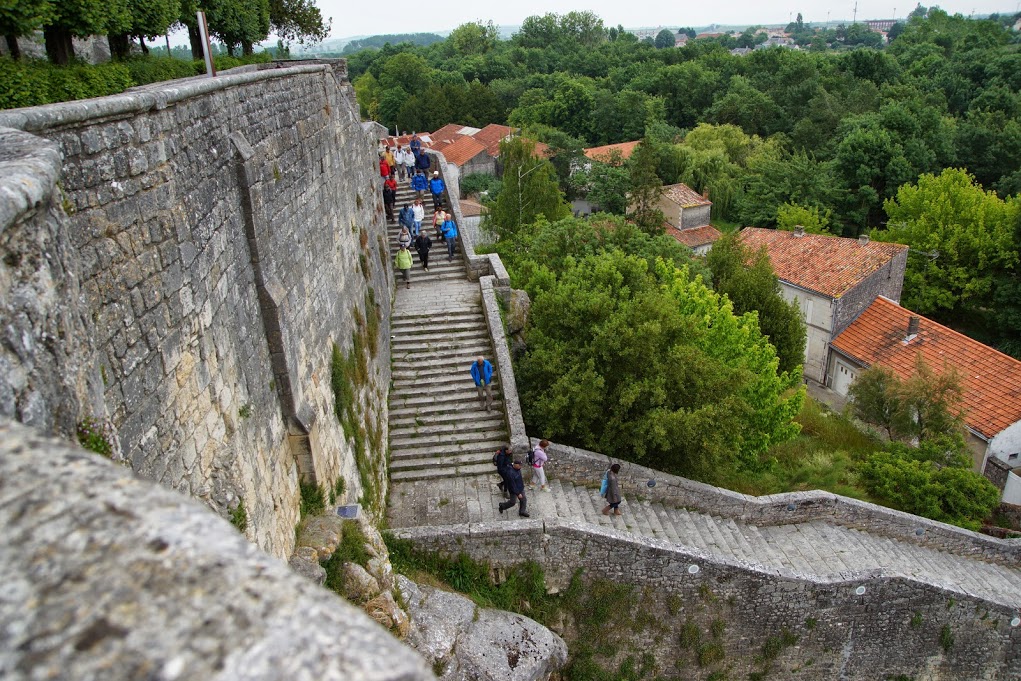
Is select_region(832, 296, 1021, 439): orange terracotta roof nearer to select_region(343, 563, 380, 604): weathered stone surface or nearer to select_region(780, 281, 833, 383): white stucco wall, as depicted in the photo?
select_region(780, 281, 833, 383): white stucco wall

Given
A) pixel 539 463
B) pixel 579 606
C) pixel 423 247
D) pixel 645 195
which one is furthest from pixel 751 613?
pixel 645 195

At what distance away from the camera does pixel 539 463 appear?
43.5 feet

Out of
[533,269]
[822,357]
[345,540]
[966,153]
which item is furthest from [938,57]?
[345,540]

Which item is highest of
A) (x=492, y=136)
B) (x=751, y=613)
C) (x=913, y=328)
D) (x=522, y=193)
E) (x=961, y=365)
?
(x=522, y=193)

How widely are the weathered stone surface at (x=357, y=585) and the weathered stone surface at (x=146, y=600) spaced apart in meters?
6.42

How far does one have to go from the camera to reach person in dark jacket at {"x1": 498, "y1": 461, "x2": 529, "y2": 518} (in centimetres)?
1205

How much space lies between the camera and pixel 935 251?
32.2 m

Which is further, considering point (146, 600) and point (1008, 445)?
point (1008, 445)

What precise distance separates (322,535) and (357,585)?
0.66 meters

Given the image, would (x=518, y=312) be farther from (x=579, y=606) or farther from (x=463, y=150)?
(x=463, y=150)

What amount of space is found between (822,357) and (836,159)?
62.8ft

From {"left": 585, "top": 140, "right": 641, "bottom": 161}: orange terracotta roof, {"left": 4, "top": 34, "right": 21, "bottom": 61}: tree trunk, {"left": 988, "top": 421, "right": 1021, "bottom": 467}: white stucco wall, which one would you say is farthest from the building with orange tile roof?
{"left": 4, "top": 34, "right": 21, "bottom": 61}: tree trunk

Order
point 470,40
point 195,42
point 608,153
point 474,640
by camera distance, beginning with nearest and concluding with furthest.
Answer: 1. point 474,640
2. point 195,42
3. point 608,153
4. point 470,40

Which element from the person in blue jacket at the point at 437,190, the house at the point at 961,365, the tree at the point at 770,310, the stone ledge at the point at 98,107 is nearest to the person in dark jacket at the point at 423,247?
the person in blue jacket at the point at 437,190
